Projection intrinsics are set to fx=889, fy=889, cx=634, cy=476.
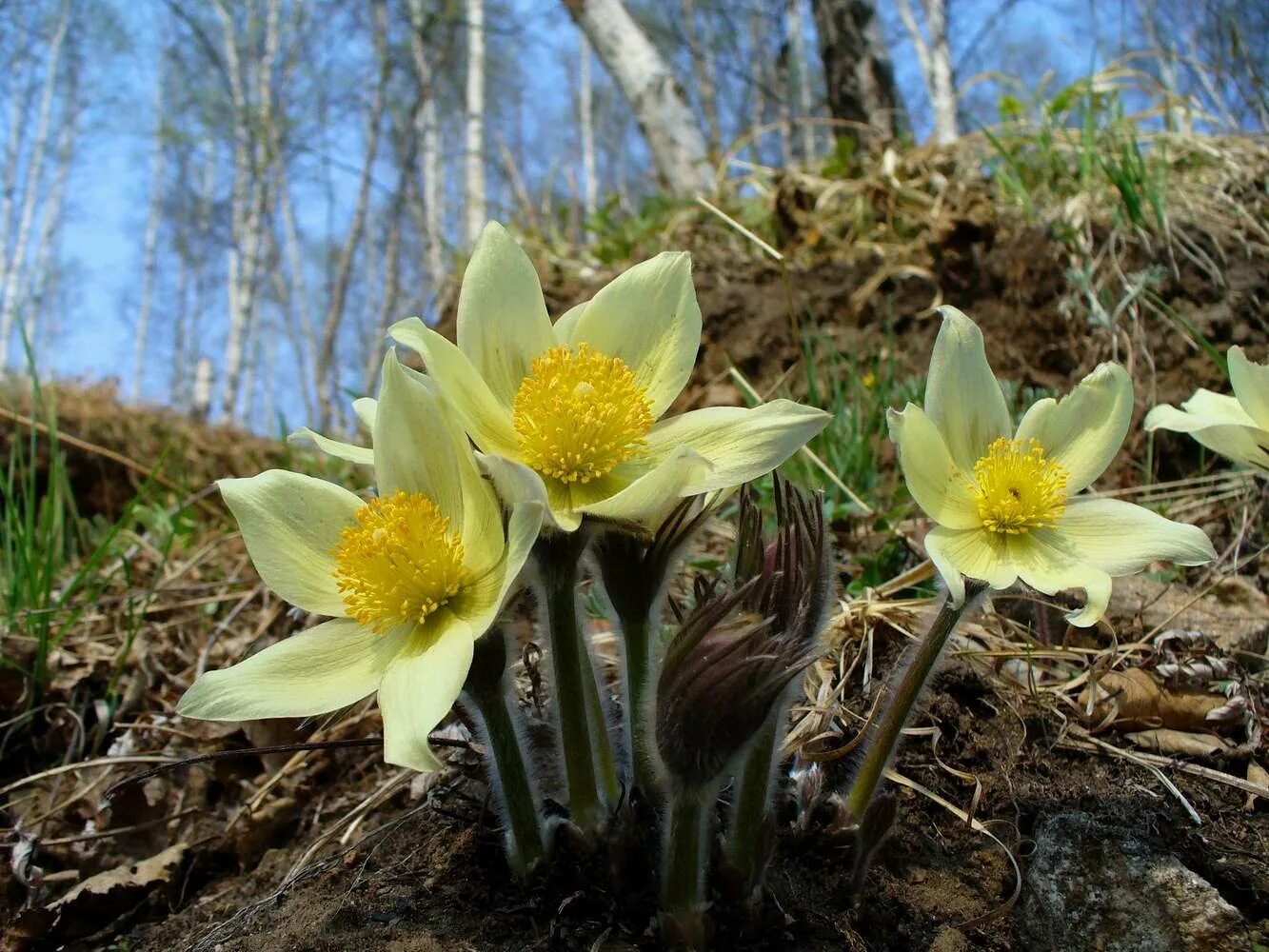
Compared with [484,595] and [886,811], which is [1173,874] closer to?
[886,811]

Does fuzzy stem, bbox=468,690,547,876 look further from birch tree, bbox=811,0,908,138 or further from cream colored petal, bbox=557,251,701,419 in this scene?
birch tree, bbox=811,0,908,138

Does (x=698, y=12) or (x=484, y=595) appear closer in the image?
(x=484, y=595)

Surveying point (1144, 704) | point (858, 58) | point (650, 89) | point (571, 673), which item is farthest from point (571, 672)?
point (858, 58)

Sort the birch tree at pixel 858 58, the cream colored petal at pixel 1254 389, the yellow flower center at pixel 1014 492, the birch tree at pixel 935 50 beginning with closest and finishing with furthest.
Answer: the yellow flower center at pixel 1014 492 → the cream colored petal at pixel 1254 389 → the birch tree at pixel 858 58 → the birch tree at pixel 935 50

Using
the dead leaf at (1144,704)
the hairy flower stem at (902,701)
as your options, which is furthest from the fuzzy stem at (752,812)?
the dead leaf at (1144,704)

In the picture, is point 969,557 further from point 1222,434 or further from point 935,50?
point 935,50

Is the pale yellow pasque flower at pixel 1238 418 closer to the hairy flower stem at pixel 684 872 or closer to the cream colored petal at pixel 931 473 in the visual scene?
the cream colored petal at pixel 931 473

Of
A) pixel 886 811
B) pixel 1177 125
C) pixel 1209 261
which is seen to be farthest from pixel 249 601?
pixel 1177 125
